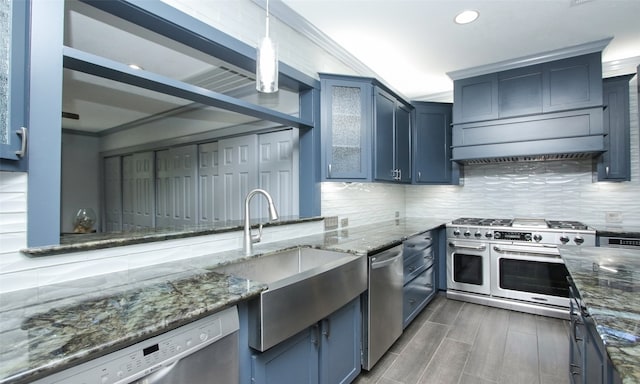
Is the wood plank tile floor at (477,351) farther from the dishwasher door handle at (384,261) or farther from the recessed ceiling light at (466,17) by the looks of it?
the recessed ceiling light at (466,17)

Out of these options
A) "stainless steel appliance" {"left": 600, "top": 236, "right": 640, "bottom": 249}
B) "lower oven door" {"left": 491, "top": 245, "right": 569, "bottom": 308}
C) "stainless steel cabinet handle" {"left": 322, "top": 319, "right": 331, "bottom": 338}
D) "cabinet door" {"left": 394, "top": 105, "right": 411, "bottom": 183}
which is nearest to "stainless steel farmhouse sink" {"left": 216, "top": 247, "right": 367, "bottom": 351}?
"stainless steel cabinet handle" {"left": 322, "top": 319, "right": 331, "bottom": 338}

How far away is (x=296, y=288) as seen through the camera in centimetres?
130

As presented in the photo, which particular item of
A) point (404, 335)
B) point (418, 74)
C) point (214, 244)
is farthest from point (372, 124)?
point (404, 335)

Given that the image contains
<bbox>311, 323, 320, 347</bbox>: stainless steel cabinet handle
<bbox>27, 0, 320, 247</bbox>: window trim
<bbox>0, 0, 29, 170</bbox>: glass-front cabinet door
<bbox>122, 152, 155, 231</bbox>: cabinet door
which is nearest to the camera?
<bbox>0, 0, 29, 170</bbox>: glass-front cabinet door

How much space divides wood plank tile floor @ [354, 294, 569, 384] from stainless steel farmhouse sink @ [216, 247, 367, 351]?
0.84m

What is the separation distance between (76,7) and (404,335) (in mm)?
3457

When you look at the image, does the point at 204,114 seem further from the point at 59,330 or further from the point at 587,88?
the point at 587,88

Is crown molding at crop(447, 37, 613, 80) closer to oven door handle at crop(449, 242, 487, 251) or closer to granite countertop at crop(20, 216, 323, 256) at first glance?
oven door handle at crop(449, 242, 487, 251)

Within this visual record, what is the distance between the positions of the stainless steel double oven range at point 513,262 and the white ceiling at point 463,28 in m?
1.90

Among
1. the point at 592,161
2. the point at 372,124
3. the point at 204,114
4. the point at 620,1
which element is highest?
the point at 620,1

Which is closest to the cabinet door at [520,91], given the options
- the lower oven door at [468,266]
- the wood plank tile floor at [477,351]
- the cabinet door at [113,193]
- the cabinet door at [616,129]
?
the cabinet door at [616,129]

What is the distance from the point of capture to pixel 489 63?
3.37 m

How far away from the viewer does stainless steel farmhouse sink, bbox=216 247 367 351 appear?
1166 mm

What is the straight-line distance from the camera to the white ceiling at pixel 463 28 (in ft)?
7.57
